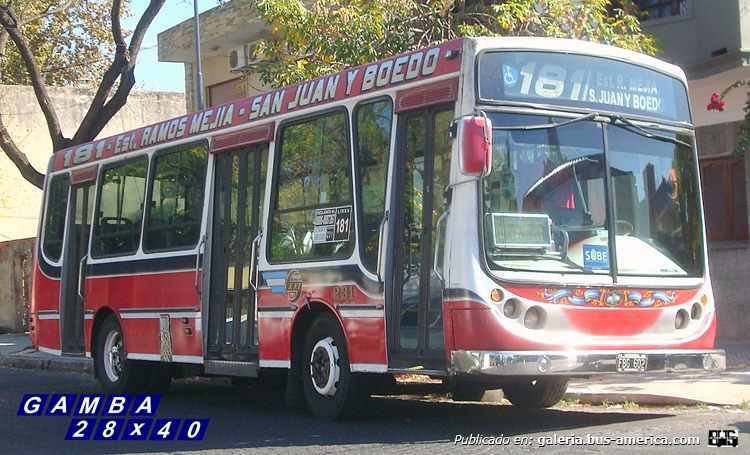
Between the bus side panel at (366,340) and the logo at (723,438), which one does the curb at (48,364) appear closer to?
the bus side panel at (366,340)

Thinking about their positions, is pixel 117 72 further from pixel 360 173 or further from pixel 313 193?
pixel 360 173

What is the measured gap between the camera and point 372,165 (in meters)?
8.86

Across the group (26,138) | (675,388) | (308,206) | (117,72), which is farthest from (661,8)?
(26,138)

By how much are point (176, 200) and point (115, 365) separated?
2.45 meters

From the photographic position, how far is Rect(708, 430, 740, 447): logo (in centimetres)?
744

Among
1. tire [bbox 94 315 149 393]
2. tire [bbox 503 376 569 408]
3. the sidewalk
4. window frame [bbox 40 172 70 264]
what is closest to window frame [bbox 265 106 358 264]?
tire [bbox 503 376 569 408]

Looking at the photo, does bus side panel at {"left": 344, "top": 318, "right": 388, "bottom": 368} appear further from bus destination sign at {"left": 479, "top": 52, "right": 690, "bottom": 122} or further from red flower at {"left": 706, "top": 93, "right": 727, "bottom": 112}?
red flower at {"left": 706, "top": 93, "right": 727, "bottom": 112}

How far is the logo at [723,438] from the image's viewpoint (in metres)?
7.44

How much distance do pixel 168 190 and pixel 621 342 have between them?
19.3 ft

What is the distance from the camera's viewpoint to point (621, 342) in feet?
26.3

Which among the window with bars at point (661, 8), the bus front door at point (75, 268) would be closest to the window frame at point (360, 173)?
the bus front door at point (75, 268)

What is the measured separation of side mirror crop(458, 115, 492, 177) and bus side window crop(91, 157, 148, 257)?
5.83 meters

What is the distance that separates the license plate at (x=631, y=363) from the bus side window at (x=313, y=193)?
2.46 meters

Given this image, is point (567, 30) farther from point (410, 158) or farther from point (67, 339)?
point (67, 339)
